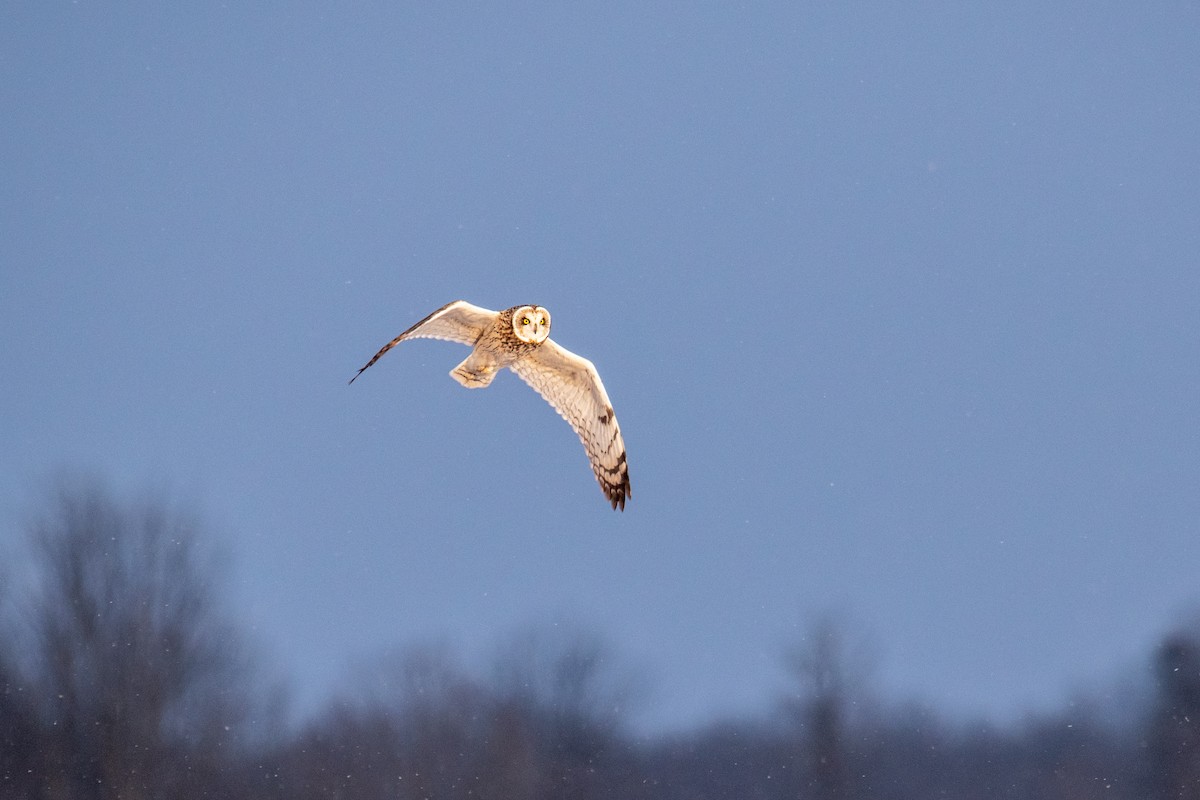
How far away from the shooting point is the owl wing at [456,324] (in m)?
7.89

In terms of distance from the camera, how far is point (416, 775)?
18125mm

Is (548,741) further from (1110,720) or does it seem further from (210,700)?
(1110,720)

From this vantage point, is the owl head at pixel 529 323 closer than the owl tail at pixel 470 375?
Yes

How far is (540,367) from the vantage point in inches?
357

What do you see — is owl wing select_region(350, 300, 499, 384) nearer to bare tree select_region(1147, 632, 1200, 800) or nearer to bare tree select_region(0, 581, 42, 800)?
bare tree select_region(0, 581, 42, 800)

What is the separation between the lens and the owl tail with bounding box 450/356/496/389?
846cm

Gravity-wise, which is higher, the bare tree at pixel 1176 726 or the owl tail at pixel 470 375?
the owl tail at pixel 470 375

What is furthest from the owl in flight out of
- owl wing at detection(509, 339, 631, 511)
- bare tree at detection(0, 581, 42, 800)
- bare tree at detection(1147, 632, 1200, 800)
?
bare tree at detection(1147, 632, 1200, 800)

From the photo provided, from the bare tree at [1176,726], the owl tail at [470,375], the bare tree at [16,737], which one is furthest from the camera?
the bare tree at [1176,726]

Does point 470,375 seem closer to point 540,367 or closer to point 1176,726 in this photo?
point 540,367

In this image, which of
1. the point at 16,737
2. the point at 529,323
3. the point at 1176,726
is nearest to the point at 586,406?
the point at 529,323

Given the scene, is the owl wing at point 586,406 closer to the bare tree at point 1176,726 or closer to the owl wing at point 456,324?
the owl wing at point 456,324

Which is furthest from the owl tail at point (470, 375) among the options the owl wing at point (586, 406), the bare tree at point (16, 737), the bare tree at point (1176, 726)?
the bare tree at point (1176, 726)

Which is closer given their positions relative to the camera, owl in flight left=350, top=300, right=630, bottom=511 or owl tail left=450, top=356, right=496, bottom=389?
owl in flight left=350, top=300, right=630, bottom=511
